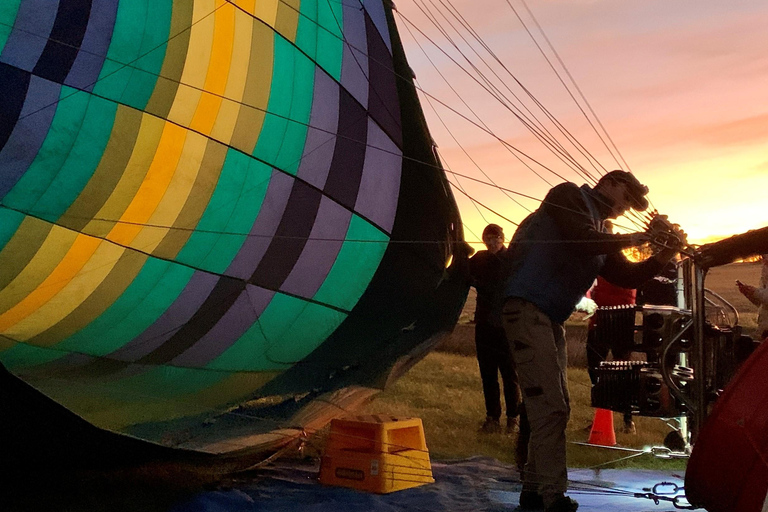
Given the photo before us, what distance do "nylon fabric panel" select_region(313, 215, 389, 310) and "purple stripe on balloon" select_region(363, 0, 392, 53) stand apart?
99 centimetres

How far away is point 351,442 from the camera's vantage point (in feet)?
12.8

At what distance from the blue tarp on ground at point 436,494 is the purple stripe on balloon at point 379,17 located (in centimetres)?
226

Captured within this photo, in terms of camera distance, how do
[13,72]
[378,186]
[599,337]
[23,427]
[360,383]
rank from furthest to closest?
[378,186], [360,383], [13,72], [599,337], [23,427]

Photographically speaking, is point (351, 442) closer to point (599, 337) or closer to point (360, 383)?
point (360, 383)

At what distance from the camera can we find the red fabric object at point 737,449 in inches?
91.8

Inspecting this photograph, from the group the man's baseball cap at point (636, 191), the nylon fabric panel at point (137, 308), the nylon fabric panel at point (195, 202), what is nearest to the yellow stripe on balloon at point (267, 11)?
the nylon fabric panel at point (195, 202)

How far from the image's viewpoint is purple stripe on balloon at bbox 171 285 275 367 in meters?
4.30

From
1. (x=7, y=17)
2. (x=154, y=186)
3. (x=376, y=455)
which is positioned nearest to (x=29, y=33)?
(x=7, y=17)

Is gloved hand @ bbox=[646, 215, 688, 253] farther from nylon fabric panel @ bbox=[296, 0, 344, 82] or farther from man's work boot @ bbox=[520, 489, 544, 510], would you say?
nylon fabric panel @ bbox=[296, 0, 344, 82]

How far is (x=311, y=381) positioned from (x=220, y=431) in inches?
32.8

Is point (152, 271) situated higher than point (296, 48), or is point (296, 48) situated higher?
point (296, 48)

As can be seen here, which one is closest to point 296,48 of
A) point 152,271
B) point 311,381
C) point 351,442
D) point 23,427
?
point 152,271

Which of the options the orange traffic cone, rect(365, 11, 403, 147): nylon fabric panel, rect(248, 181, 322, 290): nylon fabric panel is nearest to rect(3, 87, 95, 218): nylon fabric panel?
rect(248, 181, 322, 290): nylon fabric panel

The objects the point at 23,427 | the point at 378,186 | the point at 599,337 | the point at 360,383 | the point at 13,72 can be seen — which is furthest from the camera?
the point at 378,186
